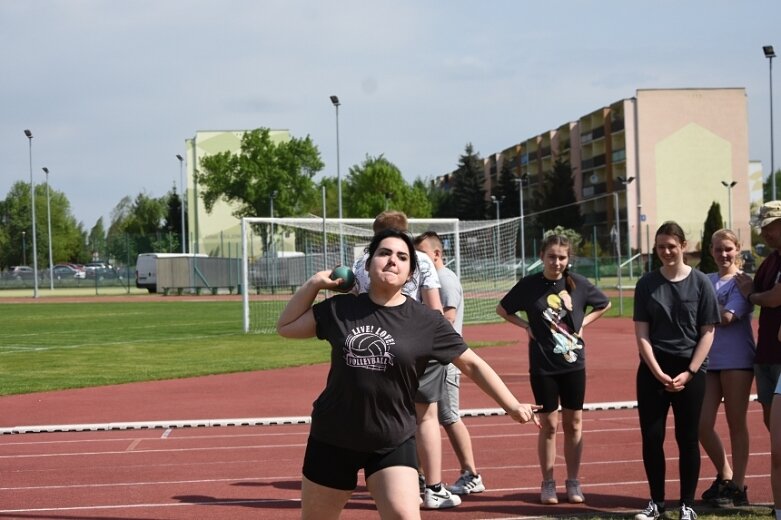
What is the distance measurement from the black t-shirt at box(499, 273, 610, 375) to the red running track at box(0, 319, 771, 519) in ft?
3.22

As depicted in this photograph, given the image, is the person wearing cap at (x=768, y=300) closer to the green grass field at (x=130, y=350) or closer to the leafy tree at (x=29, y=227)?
the green grass field at (x=130, y=350)

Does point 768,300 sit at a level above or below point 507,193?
below

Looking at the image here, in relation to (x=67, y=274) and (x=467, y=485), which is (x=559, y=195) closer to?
(x=67, y=274)

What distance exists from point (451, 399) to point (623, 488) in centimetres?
144

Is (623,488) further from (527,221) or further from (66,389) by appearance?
(527,221)

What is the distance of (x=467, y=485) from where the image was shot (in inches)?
300

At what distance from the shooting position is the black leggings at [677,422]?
671 cm

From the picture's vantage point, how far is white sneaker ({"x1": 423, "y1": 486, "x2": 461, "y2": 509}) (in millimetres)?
7160

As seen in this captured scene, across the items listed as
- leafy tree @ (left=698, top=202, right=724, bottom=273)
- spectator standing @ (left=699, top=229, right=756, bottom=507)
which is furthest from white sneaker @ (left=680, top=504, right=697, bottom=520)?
leafy tree @ (left=698, top=202, right=724, bottom=273)

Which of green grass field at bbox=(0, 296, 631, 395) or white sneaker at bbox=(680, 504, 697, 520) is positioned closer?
white sneaker at bbox=(680, 504, 697, 520)

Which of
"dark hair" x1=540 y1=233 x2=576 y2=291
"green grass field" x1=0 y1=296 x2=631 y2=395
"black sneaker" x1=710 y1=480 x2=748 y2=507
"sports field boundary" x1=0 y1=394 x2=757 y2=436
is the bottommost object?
"green grass field" x1=0 y1=296 x2=631 y2=395

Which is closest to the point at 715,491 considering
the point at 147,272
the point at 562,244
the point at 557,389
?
the point at 557,389

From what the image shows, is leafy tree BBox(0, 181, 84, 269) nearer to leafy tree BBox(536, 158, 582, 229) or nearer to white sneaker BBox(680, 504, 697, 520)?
leafy tree BBox(536, 158, 582, 229)

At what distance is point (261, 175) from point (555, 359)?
81.8 meters
